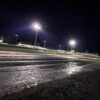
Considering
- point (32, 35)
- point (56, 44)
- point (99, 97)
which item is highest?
point (32, 35)

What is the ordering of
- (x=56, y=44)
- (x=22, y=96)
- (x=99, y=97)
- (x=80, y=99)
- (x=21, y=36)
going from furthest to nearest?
(x=56, y=44)
(x=21, y=36)
(x=99, y=97)
(x=80, y=99)
(x=22, y=96)

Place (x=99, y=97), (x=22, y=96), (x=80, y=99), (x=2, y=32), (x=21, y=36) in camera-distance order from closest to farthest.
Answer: (x=22, y=96) < (x=80, y=99) < (x=99, y=97) < (x=2, y=32) < (x=21, y=36)

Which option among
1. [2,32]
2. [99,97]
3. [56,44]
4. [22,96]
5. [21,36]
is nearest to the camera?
[22,96]

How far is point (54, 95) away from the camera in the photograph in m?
3.71

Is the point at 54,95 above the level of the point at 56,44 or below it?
below

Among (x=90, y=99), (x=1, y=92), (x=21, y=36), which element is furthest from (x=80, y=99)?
(x=21, y=36)

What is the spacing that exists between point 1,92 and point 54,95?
2.22 metres

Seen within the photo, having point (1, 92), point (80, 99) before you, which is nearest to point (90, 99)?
point (80, 99)

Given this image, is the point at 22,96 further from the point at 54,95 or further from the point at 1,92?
the point at 54,95

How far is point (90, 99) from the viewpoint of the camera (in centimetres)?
374

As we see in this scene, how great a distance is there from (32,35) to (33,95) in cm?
12158

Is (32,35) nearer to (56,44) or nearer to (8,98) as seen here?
(56,44)

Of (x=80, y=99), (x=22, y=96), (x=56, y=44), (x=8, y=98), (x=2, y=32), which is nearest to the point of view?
(x=8, y=98)

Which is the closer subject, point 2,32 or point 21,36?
point 2,32
